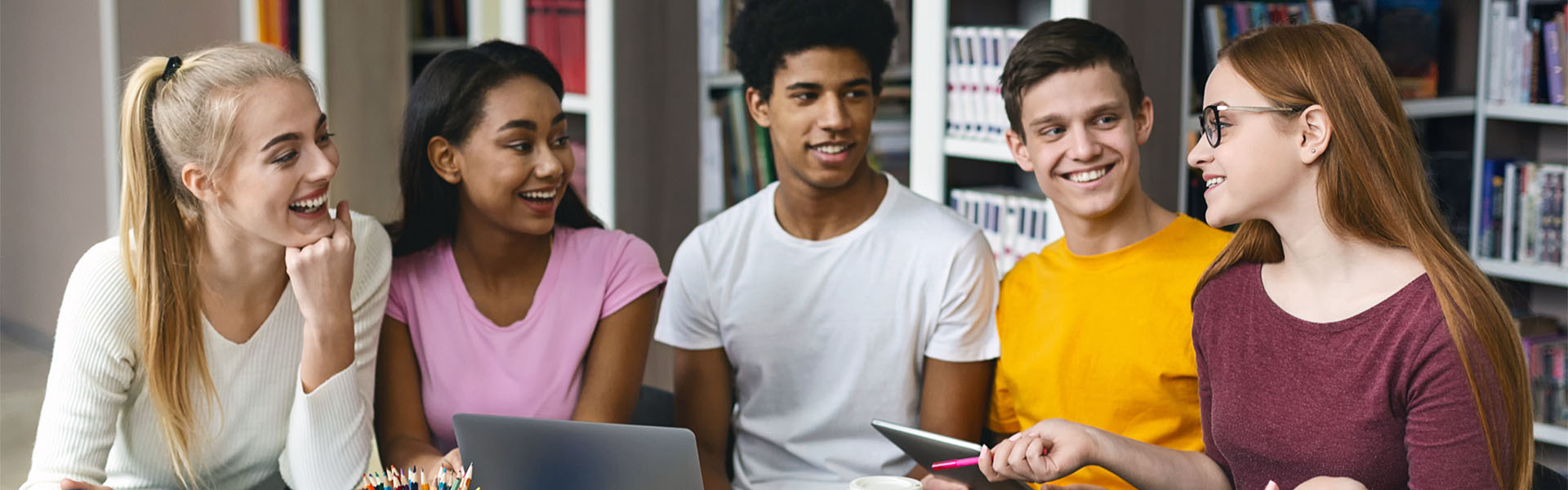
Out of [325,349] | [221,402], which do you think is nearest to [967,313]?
[325,349]

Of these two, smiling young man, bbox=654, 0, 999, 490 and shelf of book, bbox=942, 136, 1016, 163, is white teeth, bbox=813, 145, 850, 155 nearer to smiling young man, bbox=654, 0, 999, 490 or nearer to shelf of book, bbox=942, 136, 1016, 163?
smiling young man, bbox=654, 0, 999, 490

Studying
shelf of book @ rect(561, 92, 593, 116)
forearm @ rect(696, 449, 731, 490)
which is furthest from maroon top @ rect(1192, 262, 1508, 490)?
shelf of book @ rect(561, 92, 593, 116)

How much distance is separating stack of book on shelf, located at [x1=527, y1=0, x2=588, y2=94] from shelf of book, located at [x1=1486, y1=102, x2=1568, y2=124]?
2.15 meters

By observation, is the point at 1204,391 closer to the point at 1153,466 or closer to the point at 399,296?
the point at 1153,466

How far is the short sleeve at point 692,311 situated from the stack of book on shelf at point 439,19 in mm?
2099

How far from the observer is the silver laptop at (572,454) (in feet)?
4.32

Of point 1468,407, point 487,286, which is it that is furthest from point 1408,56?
point 487,286

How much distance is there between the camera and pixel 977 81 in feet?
8.16

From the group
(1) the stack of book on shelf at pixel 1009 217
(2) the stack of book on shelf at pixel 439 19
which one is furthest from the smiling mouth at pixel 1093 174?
(2) the stack of book on shelf at pixel 439 19

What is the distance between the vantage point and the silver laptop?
1.32 meters

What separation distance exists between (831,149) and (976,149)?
0.70 metres

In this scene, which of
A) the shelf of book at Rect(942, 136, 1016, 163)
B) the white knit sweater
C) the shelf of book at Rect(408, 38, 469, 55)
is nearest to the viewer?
the white knit sweater

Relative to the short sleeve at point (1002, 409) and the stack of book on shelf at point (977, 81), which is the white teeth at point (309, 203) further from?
the stack of book on shelf at point (977, 81)

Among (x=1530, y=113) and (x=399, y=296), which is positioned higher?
(x=1530, y=113)
